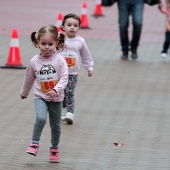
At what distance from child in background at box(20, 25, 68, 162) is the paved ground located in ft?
1.22

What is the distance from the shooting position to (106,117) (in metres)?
9.47

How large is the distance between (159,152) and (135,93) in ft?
11.5

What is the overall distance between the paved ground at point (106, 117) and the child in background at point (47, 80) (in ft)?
1.22

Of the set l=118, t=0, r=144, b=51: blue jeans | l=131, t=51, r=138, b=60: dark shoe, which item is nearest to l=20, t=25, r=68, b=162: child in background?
l=118, t=0, r=144, b=51: blue jeans

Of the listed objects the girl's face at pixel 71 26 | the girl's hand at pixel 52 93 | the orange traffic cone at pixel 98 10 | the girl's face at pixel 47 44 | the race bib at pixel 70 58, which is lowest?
the orange traffic cone at pixel 98 10

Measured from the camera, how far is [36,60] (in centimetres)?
702

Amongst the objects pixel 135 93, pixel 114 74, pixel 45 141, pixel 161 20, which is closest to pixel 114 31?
pixel 161 20

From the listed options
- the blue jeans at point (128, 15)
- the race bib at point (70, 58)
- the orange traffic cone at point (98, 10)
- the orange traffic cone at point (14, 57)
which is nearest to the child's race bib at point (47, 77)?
the race bib at point (70, 58)

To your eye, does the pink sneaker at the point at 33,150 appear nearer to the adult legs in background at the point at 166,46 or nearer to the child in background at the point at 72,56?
the child in background at the point at 72,56

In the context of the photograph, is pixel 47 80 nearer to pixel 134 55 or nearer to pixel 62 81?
pixel 62 81

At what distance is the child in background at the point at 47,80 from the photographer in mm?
6891

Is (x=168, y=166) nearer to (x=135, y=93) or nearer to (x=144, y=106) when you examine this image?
(x=144, y=106)

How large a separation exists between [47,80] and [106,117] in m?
2.58

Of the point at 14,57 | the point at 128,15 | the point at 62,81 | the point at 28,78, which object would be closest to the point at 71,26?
the point at 28,78
